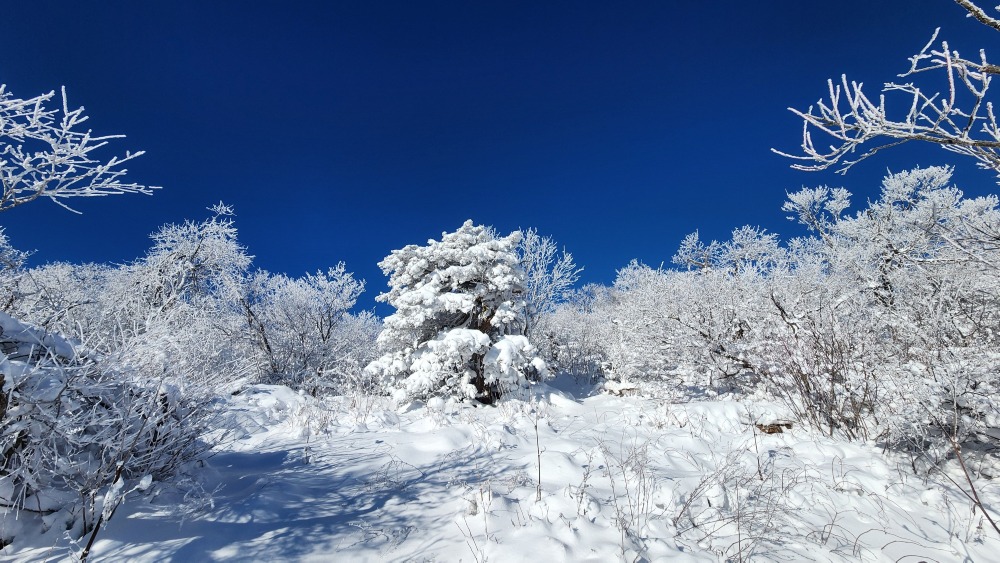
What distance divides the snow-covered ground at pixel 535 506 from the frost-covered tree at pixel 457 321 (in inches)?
210

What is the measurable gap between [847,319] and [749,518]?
6798 millimetres

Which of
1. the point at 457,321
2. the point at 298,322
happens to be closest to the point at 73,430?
the point at 457,321

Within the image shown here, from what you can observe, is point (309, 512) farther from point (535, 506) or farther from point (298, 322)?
point (298, 322)

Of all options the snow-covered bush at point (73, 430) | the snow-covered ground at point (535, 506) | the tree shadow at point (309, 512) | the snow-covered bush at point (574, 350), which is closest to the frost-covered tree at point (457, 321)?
the snow-covered ground at point (535, 506)

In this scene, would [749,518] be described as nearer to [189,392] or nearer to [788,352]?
[788,352]

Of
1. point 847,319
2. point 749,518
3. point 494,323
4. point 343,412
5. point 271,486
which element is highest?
point 494,323

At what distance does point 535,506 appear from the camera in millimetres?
3541

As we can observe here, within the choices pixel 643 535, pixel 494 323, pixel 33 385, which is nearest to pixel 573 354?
pixel 494 323

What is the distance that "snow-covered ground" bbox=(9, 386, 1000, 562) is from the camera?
294 centimetres

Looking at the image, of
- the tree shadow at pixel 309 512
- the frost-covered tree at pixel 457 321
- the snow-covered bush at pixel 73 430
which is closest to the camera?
the snow-covered bush at pixel 73 430

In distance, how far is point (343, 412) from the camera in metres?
7.84

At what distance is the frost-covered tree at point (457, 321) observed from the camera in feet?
37.1

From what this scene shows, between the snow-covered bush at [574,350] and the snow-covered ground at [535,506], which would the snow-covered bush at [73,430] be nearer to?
the snow-covered ground at [535,506]

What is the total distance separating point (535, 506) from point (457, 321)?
377 inches
